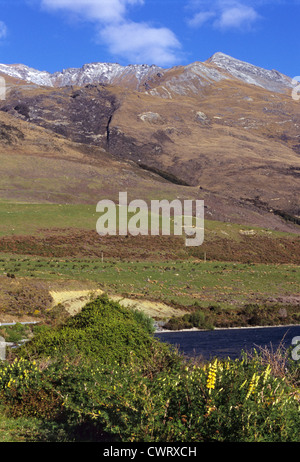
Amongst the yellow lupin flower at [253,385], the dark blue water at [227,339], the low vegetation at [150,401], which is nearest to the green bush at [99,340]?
the low vegetation at [150,401]

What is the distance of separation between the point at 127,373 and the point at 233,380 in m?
2.62

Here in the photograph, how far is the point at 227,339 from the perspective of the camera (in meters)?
43.2

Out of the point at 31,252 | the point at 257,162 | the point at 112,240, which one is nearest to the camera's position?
the point at 31,252

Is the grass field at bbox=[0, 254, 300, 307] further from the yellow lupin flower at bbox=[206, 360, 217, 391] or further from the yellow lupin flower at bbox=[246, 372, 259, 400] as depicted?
the yellow lupin flower at bbox=[246, 372, 259, 400]

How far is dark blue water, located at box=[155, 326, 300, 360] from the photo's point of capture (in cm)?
3680

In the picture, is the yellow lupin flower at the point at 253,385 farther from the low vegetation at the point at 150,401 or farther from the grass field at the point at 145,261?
the grass field at the point at 145,261

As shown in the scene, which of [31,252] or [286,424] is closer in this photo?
[286,424]

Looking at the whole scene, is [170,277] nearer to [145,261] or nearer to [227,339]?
[145,261]

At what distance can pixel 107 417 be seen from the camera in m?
10.0

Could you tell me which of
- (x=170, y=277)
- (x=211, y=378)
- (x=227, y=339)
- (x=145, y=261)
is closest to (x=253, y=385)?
(x=211, y=378)

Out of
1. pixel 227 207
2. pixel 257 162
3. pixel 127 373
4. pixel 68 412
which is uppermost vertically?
pixel 257 162

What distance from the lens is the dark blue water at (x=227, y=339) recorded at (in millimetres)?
36803

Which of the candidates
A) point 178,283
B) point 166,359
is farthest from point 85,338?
point 178,283
